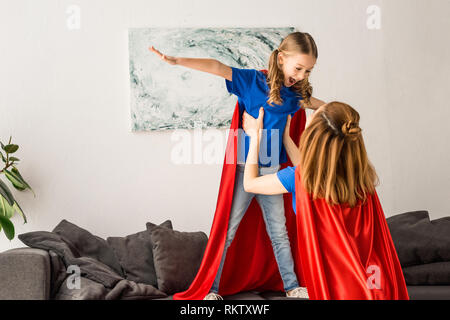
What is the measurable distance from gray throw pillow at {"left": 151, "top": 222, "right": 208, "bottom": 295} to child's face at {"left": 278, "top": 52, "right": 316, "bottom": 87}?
113 cm

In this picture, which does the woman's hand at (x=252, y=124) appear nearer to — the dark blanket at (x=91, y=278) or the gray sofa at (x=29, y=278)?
the dark blanket at (x=91, y=278)

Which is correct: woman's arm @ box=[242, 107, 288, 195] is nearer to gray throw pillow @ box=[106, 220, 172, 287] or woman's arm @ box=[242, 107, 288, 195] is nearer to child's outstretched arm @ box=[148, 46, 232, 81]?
child's outstretched arm @ box=[148, 46, 232, 81]

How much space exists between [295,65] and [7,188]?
1883 mm

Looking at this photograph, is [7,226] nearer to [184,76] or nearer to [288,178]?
[184,76]

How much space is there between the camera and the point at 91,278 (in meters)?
2.56

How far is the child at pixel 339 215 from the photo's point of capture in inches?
62.9

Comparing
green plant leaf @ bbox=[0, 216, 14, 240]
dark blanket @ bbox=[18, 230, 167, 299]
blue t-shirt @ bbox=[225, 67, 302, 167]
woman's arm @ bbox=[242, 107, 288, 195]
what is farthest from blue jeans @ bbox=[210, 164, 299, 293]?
green plant leaf @ bbox=[0, 216, 14, 240]

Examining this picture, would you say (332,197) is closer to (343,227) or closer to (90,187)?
(343,227)

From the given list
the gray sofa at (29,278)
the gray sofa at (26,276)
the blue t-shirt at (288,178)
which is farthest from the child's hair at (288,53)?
the gray sofa at (26,276)

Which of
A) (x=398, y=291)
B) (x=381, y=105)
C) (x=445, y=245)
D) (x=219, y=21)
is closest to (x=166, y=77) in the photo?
(x=219, y=21)

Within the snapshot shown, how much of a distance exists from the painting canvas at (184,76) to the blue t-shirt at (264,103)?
1.03 meters

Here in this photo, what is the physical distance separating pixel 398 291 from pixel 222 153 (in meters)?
1.92

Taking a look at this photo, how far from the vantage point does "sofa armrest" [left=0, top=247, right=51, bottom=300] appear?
7.44 feet

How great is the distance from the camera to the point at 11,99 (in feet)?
A: 10.9
